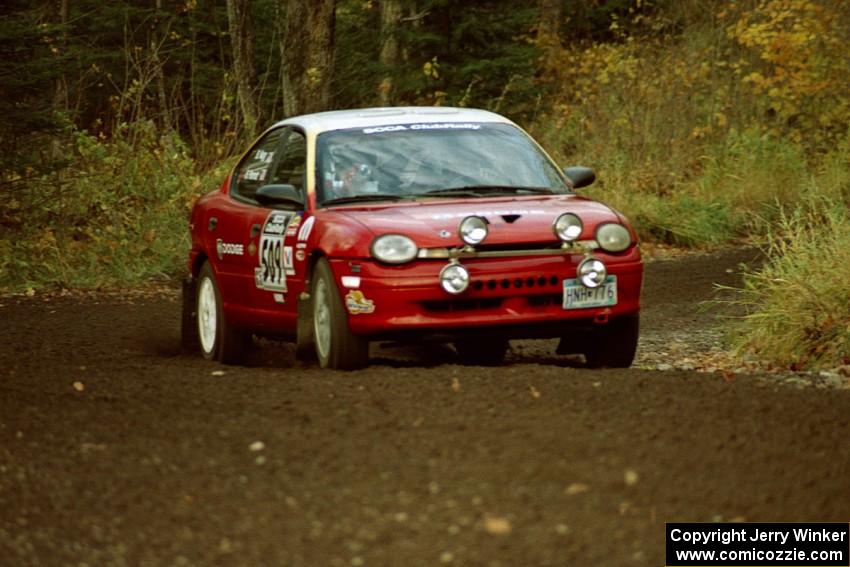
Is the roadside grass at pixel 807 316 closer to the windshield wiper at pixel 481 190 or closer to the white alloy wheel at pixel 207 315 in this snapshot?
the windshield wiper at pixel 481 190

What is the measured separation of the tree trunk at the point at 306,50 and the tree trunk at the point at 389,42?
531 cm

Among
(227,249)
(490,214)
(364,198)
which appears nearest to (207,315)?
(227,249)

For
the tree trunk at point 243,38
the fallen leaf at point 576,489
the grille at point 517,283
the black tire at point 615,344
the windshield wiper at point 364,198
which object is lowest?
the tree trunk at point 243,38

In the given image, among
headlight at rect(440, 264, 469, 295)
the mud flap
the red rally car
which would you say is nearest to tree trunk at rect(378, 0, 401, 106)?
the red rally car

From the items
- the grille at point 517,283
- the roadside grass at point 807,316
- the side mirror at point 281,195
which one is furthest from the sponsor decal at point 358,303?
the roadside grass at point 807,316

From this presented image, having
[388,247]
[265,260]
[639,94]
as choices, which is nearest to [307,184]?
[265,260]

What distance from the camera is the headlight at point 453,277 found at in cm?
891

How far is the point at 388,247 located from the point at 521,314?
0.83 metres

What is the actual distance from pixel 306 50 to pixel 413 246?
13.4m

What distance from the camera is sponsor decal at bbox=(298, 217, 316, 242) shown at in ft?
31.2

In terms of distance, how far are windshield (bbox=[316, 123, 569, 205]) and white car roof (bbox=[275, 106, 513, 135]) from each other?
8cm

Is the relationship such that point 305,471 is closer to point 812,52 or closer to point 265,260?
point 265,260

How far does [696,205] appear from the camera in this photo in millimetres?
21234

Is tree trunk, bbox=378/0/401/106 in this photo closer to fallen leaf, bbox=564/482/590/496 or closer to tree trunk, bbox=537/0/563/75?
tree trunk, bbox=537/0/563/75
